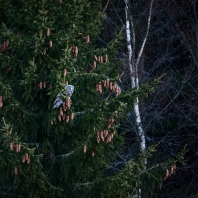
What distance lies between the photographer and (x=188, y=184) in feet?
46.3

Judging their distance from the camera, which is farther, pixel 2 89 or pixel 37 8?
pixel 37 8

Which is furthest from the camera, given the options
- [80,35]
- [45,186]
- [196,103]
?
[196,103]

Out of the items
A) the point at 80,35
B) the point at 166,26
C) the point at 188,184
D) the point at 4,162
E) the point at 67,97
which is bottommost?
the point at 188,184

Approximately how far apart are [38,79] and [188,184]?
28.0ft

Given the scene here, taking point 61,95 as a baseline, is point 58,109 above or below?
below

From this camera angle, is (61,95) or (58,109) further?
(58,109)

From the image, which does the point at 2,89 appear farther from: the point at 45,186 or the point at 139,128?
the point at 139,128

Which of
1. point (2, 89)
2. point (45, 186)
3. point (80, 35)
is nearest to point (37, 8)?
point (80, 35)

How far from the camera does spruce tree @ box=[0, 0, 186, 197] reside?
6422 millimetres

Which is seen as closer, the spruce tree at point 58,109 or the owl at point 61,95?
the owl at point 61,95

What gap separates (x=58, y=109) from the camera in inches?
240

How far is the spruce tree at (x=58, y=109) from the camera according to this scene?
21.1 feet

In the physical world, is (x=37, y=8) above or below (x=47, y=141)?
above

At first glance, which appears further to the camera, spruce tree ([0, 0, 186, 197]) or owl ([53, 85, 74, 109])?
spruce tree ([0, 0, 186, 197])
